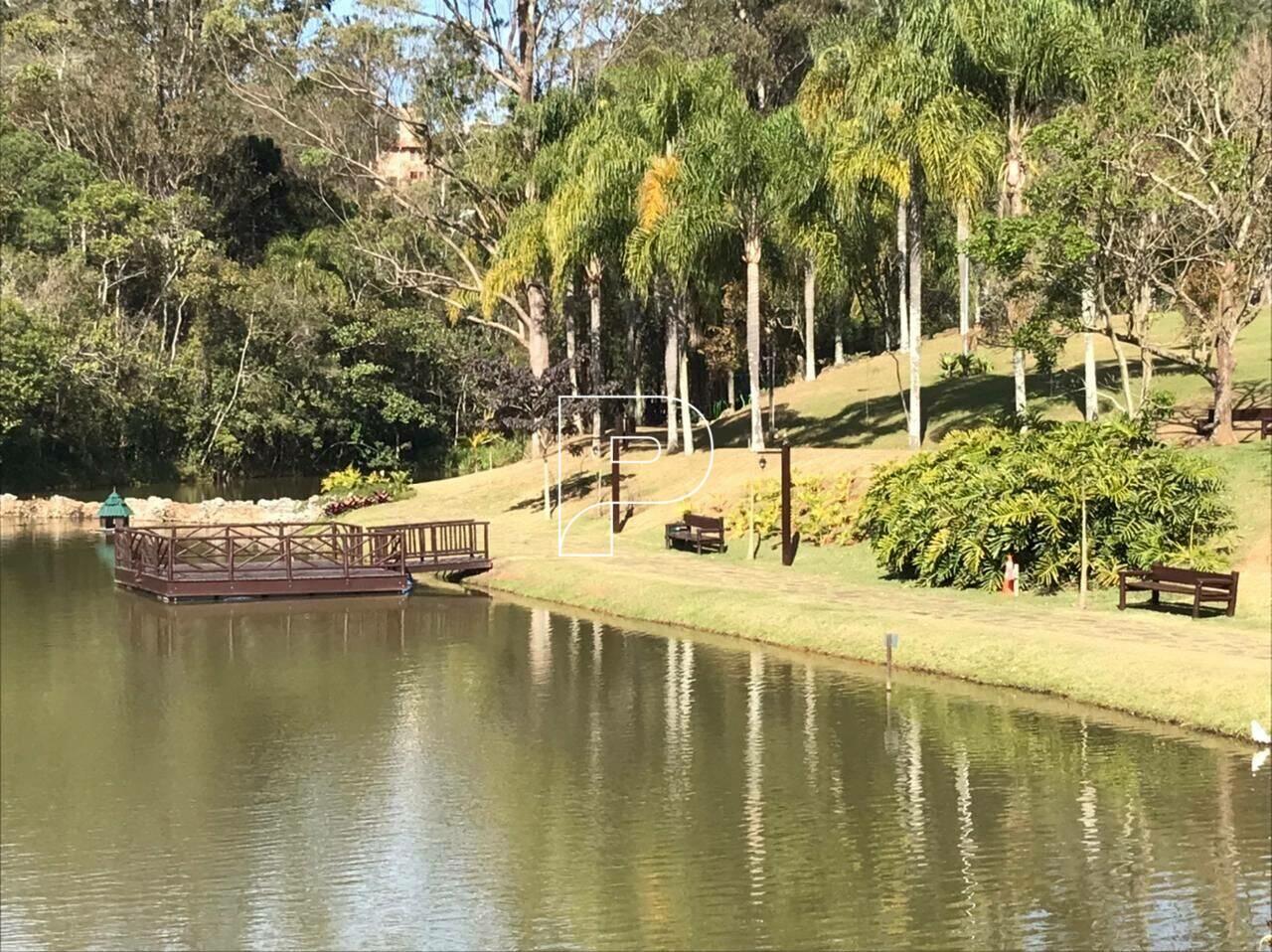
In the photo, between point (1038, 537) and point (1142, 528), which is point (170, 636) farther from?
point (1142, 528)

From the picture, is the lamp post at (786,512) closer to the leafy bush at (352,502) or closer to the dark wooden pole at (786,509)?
the dark wooden pole at (786,509)

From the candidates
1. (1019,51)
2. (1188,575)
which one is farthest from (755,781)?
(1019,51)

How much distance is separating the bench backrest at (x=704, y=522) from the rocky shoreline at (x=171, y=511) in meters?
17.0

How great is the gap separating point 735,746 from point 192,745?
7112 millimetres

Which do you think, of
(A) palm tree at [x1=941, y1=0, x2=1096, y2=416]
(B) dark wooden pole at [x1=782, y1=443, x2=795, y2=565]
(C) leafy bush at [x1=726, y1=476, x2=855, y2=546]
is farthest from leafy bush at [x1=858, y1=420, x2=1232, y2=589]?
(A) palm tree at [x1=941, y1=0, x2=1096, y2=416]

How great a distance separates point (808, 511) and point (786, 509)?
11.3ft

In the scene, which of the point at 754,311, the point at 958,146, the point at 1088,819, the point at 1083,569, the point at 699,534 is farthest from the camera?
the point at 754,311

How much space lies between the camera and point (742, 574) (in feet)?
111

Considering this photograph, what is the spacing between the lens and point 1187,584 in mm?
26109

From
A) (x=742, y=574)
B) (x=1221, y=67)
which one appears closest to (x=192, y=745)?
(x=742, y=574)

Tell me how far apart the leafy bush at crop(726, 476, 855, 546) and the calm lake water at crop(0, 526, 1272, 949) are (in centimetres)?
1033

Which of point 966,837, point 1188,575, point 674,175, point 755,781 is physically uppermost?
point 674,175

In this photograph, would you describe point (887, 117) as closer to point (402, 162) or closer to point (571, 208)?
point (571, 208)

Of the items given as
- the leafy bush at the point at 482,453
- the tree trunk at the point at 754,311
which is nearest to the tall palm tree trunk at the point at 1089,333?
the tree trunk at the point at 754,311
